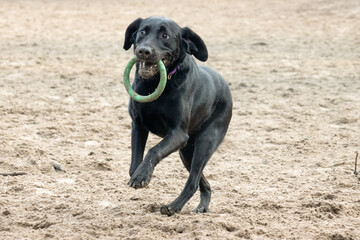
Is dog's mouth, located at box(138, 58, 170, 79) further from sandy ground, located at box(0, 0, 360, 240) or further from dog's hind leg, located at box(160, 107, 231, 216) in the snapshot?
sandy ground, located at box(0, 0, 360, 240)

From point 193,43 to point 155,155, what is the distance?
0.96m

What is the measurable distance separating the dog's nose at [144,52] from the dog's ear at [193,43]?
0.51 metres

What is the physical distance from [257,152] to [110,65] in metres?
4.33

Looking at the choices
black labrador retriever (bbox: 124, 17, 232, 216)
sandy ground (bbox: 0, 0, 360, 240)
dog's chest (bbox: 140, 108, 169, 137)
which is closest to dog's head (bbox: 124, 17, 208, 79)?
black labrador retriever (bbox: 124, 17, 232, 216)

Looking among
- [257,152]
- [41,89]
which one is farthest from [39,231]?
[41,89]

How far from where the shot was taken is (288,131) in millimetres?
7895

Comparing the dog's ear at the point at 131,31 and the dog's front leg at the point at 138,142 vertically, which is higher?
the dog's ear at the point at 131,31

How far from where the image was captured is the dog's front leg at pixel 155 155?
177 inches

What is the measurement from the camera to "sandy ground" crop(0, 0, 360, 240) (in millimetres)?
4840

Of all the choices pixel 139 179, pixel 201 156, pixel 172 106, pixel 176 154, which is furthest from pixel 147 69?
pixel 176 154

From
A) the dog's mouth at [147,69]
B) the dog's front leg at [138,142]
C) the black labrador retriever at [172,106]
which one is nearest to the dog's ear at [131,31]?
the black labrador retriever at [172,106]

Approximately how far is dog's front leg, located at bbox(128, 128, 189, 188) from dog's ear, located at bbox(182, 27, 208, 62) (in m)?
0.66

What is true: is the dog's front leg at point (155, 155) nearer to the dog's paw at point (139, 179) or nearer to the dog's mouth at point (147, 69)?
the dog's paw at point (139, 179)

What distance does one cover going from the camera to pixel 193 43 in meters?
5.12
